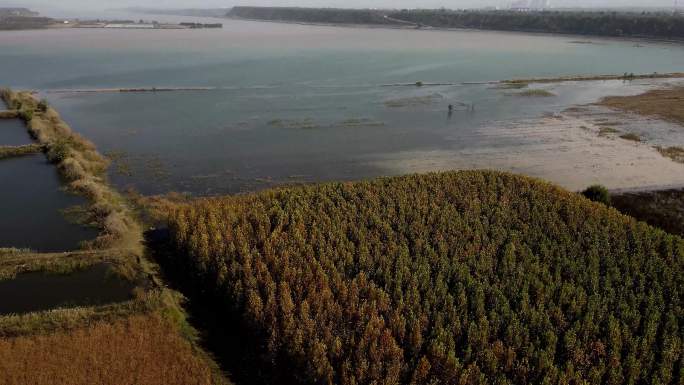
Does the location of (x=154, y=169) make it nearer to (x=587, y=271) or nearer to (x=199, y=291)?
(x=199, y=291)

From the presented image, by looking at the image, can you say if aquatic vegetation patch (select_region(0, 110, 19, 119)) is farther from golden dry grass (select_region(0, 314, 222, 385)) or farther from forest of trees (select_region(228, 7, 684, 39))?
forest of trees (select_region(228, 7, 684, 39))

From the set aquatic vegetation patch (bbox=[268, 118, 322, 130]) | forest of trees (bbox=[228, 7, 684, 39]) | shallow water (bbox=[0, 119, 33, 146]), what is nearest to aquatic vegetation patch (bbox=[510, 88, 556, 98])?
aquatic vegetation patch (bbox=[268, 118, 322, 130])

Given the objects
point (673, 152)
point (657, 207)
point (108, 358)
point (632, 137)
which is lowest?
point (108, 358)

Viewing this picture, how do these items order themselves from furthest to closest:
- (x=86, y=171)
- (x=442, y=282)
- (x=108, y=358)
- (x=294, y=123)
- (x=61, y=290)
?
(x=294, y=123) < (x=86, y=171) < (x=61, y=290) < (x=442, y=282) < (x=108, y=358)

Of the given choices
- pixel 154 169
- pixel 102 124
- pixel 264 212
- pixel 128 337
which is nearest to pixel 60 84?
pixel 102 124

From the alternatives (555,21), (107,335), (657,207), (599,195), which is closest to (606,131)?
(657,207)

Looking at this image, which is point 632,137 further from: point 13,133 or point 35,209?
point 13,133
